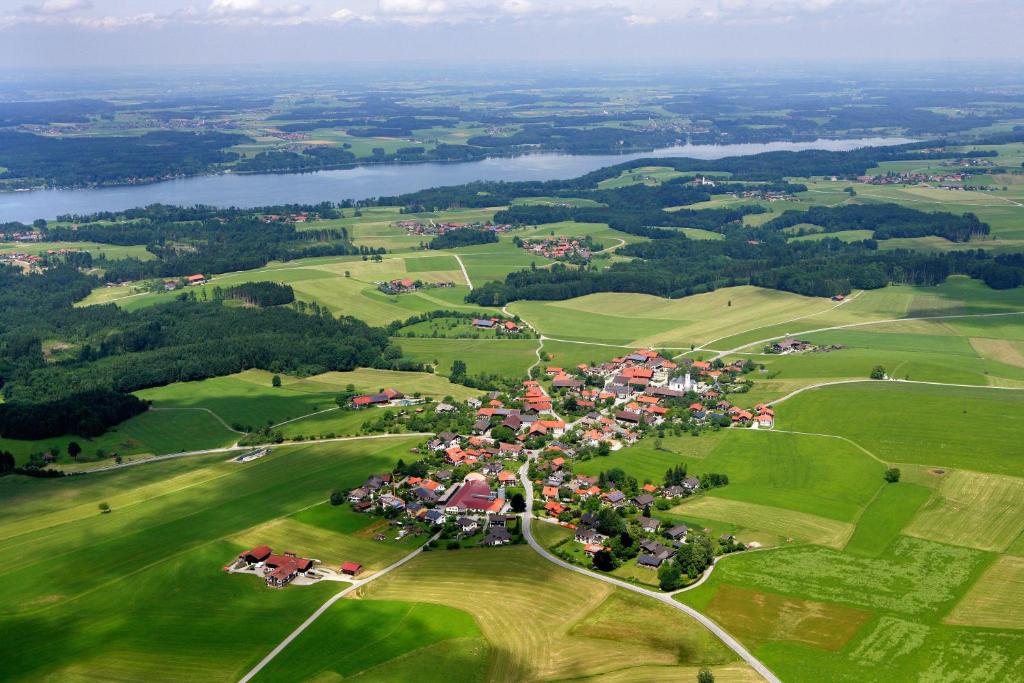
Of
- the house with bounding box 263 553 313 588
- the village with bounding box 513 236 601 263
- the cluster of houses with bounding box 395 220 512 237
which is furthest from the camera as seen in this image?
the cluster of houses with bounding box 395 220 512 237

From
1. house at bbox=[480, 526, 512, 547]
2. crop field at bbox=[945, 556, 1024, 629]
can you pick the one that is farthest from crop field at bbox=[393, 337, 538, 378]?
crop field at bbox=[945, 556, 1024, 629]

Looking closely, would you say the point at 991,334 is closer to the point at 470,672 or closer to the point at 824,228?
the point at 824,228

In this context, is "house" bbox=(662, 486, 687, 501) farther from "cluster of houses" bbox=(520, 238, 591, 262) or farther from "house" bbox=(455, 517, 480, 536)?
"cluster of houses" bbox=(520, 238, 591, 262)

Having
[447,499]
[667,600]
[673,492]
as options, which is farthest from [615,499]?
[667,600]

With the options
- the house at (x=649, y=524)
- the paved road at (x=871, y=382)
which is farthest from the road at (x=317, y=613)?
the paved road at (x=871, y=382)

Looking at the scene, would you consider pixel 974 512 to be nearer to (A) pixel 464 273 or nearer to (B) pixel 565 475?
(B) pixel 565 475

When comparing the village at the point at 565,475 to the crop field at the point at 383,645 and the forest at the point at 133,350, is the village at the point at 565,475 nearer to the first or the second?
the crop field at the point at 383,645
